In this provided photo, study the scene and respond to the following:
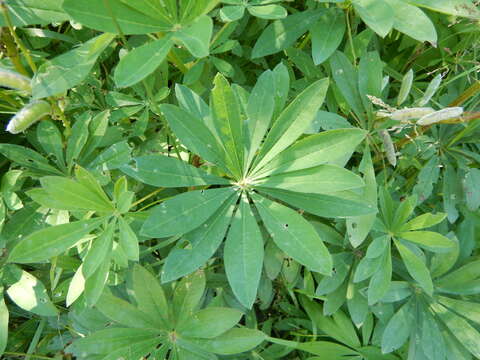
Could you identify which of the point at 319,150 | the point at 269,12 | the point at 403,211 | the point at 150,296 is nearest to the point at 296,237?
the point at 319,150

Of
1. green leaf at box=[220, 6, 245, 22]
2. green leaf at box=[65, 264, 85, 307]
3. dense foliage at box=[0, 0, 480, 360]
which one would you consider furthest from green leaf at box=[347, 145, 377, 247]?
green leaf at box=[65, 264, 85, 307]

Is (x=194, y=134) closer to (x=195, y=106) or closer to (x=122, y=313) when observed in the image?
(x=195, y=106)

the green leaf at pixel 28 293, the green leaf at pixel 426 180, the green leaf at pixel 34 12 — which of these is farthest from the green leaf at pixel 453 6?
the green leaf at pixel 28 293

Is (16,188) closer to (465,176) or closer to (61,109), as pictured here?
(61,109)

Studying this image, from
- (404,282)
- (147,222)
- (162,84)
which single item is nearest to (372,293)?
(404,282)

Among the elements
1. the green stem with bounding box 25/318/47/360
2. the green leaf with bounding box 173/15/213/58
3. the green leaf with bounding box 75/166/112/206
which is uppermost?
the green leaf with bounding box 173/15/213/58

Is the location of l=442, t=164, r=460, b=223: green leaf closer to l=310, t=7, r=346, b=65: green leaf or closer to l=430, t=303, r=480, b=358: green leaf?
l=430, t=303, r=480, b=358: green leaf
